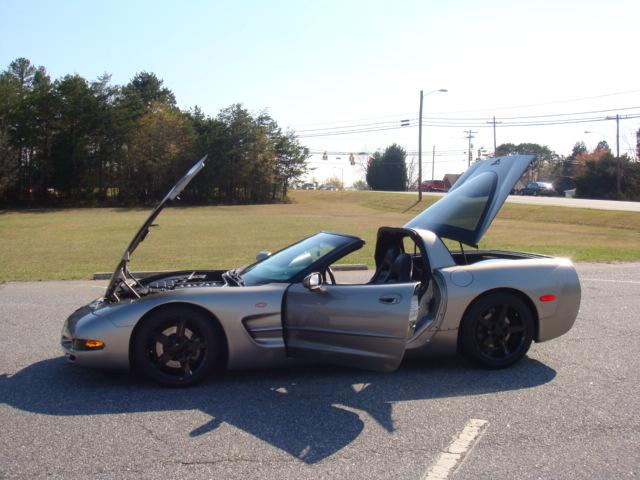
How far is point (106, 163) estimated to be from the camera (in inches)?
2368

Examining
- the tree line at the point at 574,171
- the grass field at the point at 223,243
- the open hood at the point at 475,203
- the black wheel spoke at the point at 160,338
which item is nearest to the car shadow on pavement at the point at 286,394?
the black wheel spoke at the point at 160,338

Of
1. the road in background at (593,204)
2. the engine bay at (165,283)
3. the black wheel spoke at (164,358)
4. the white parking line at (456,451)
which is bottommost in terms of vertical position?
the white parking line at (456,451)

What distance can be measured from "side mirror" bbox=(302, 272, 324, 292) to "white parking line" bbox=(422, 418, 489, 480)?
4.82ft

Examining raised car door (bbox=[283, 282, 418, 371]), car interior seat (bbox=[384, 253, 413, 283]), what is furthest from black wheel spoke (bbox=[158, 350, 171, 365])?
car interior seat (bbox=[384, 253, 413, 283])

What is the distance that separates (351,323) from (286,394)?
732 millimetres

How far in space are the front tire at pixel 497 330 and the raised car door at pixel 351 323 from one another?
27.1 inches

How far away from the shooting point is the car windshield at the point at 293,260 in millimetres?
5604

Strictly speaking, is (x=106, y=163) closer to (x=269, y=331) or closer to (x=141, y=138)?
(x=141, y=138)

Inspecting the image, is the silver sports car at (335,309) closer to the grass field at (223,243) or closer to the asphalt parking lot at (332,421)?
the asphalt parking lot at (332,421)

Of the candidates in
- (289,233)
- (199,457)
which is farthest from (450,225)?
(289,233)

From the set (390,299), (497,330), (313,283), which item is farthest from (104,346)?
(497,330)

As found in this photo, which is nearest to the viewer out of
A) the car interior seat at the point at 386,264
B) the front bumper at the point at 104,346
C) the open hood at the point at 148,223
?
the front bumper at the point at 104,346

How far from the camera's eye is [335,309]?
5148 millimetres

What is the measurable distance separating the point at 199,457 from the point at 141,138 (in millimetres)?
59805
